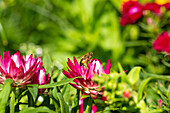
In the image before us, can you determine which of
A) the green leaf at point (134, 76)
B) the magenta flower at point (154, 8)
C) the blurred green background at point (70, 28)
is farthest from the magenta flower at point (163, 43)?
the blurred green background at point (70, 28)

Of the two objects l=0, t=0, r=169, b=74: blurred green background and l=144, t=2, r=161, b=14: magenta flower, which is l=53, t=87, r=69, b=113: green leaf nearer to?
l=144, t=2, r=161, b=14: magenta flower

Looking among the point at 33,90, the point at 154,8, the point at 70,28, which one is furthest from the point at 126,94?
the point at 70,28

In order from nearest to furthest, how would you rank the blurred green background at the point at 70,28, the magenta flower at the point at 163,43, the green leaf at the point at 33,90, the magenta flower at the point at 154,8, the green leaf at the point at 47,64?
the green leaf at the point at 33,90, the green leaf at the point at 47,64, the magenta flower at the point at 163,43, the magenta flower at the point at 154,8, the blurred green background at the point at 70,28

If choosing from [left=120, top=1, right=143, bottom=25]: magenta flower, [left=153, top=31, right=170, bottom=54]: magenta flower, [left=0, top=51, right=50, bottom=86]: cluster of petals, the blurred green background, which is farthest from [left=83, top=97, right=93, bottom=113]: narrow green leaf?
the blurred green background

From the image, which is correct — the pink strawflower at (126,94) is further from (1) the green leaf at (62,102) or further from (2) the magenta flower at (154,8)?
(2) the magenta flower at (154,8)

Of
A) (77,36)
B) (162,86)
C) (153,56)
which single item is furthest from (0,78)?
(77,36)

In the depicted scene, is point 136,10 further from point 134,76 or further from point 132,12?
point 134,76
